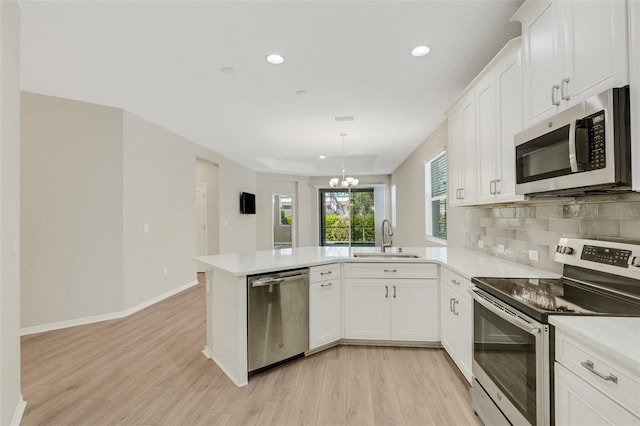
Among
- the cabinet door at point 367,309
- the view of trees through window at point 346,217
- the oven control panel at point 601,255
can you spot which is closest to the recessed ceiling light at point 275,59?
the cabinet door at point 367,309

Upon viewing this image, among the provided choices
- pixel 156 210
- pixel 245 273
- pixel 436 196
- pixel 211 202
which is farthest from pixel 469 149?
pixel 211 202

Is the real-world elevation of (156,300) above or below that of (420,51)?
below

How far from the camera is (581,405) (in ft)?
3.65

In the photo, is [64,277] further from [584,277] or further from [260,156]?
[584,277]

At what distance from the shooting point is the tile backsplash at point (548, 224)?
5.13 feet

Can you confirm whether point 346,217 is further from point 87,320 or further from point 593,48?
point 593,48

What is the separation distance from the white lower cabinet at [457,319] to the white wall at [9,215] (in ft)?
9.28

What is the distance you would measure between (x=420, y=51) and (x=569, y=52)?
1.19 m

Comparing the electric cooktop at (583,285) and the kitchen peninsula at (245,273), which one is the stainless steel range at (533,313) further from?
the kitchen peninsula at (245,273)

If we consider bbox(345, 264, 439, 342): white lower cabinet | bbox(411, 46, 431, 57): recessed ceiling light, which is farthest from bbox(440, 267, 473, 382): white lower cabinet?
bbox(411, 46, 431, 57): recessed ceiling light

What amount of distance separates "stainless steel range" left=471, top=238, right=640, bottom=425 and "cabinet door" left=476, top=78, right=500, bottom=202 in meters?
0.67

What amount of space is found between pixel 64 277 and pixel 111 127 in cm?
188

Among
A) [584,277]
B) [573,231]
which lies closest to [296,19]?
[573,231]

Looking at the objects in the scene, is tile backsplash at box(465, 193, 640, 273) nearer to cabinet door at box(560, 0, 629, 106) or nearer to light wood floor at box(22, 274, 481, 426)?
cabinet door at box(560, 0, 629, 106)
